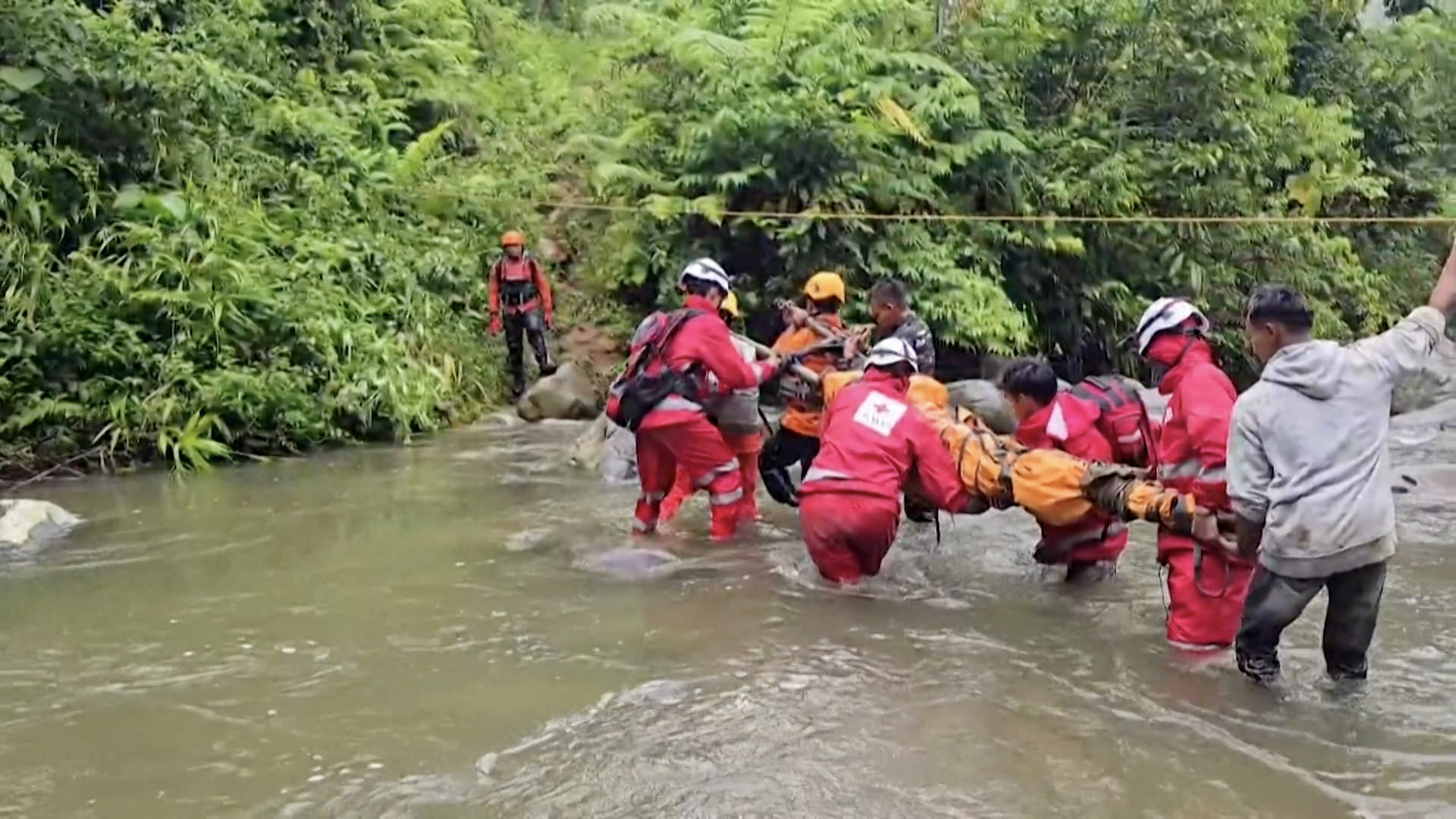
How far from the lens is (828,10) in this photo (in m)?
15.0

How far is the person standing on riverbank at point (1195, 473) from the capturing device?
5.56 m

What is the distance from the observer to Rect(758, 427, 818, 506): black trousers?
8.68 m

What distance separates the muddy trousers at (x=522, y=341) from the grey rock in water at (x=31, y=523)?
5783 millimetres

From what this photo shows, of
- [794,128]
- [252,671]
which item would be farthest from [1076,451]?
[794,128]

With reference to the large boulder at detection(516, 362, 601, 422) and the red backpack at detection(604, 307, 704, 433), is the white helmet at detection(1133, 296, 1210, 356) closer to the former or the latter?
the red backpack at detection(604, 307, 704, 433)

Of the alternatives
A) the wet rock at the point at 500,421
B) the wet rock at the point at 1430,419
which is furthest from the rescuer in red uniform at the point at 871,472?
the wet rock at the point at 1430,419

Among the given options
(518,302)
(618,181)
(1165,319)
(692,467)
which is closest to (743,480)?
(692,467)

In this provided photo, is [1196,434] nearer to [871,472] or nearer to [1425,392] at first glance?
[871,472]

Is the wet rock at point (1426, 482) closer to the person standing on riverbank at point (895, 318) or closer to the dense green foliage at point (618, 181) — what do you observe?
the person standing on riverbank at point (895, 318)

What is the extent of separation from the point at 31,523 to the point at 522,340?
20.9ft

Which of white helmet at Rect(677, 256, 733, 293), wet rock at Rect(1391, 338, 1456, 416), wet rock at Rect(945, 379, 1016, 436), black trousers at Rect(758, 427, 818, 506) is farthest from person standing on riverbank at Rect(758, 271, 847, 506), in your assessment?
wet rock at Rect(1391, 338, 1456, 416)

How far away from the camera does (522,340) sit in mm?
13992

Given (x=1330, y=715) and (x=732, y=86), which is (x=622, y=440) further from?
(x=1330, y=715)

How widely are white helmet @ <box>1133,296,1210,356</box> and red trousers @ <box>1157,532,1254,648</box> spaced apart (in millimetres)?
888
